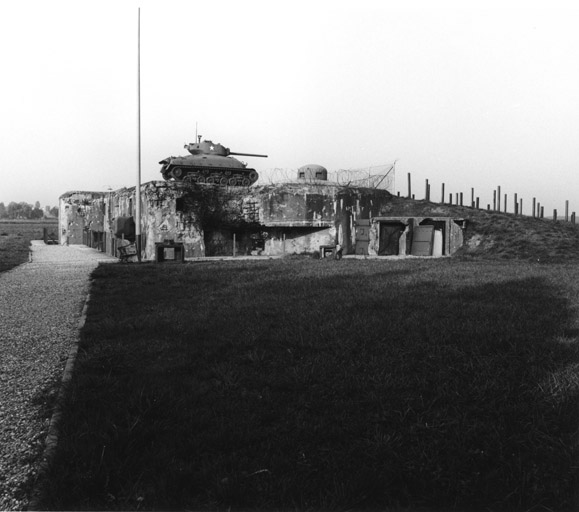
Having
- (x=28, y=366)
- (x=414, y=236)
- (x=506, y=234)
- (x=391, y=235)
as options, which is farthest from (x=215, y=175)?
(x=28, y=366)

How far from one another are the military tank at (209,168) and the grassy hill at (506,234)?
7711 millimetres

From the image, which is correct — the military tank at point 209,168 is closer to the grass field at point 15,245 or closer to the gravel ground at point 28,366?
the grass field at point 15,245

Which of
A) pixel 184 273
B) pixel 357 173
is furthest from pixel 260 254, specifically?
pixel 184 273

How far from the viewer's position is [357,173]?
23.0m

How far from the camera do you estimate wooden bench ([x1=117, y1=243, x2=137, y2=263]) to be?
16.0 meters

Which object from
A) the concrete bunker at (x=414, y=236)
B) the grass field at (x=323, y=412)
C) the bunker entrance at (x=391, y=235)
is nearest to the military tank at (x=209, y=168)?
the concrete bunker at (x=414, y=236)

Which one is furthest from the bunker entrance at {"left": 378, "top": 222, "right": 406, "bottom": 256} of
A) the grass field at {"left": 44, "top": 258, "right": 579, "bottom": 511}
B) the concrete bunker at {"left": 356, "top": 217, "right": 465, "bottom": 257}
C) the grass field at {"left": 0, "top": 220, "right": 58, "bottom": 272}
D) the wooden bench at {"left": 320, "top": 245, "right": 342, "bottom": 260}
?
the grass field at {"left": 44, "top": 258, "right": 579, "bottom": 511}

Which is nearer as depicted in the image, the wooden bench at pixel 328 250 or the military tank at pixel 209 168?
the wooden bench at pixel 328 250

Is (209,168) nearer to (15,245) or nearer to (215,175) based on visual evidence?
(215,175)

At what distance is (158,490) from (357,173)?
21651 mm

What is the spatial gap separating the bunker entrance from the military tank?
24.8ft

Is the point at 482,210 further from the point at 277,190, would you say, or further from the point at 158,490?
the point at 158,490

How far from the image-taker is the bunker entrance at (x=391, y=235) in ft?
68.7

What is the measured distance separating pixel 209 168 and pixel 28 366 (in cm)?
2004
